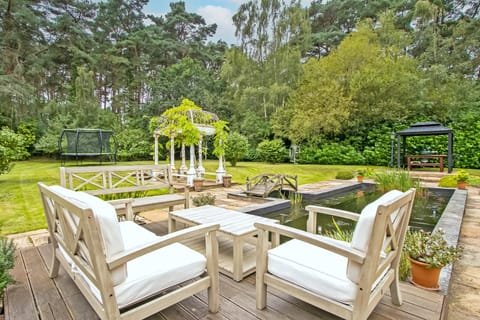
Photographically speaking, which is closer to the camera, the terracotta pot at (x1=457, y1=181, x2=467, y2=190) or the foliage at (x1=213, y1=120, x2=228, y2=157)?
the terracotta pot at (x1=457, y1=181, x2=467, y2=190)

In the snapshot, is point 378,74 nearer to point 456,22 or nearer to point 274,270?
point 456,22

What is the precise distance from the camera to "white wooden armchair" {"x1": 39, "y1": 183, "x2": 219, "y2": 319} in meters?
1.24

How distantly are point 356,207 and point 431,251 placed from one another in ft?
13.2

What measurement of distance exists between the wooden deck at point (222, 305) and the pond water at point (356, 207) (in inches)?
90.9

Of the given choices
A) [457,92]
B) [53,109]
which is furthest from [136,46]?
[457,92]

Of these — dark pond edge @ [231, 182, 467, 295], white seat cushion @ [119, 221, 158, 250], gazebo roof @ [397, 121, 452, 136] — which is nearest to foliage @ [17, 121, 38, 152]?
dark pond edge @ [231, 182, 467, 295]

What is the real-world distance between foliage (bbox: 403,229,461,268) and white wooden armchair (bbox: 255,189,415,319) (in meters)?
0.39

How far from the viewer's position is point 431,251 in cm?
192

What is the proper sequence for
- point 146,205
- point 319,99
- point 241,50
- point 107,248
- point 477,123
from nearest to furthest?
point 107,248, point 146,205, point 477,123, point 319,99, point 241,50

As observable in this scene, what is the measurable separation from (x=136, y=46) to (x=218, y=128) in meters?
15.1

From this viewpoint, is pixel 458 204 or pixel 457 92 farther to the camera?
pixel 457 92

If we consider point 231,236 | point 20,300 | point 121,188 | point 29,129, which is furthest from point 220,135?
point 29,129

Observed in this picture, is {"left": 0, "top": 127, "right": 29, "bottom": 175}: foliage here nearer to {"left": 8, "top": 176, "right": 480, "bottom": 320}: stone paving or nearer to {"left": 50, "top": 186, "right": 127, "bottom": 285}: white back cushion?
{"left": 8, "top": 176, "right": 480, "bottom": 320}: stone paving

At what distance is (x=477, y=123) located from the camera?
10.8 metres
